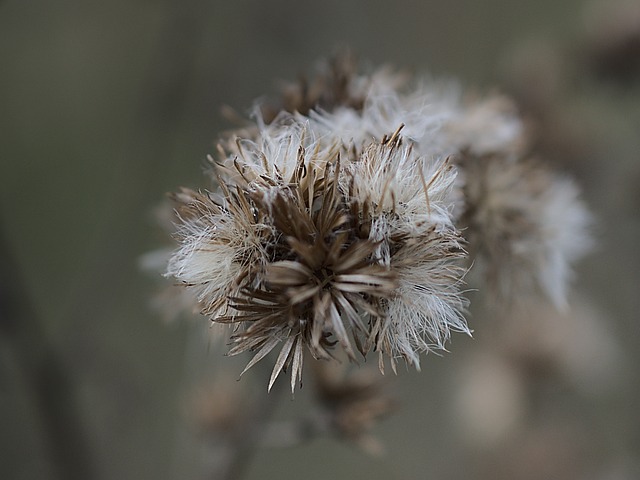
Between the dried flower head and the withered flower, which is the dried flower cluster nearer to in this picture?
the withered flower

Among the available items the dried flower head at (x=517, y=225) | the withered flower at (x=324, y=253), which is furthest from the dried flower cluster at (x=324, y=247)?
the dried flower head at (x=517, y=225)

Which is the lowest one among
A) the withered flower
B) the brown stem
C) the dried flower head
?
the brown stem

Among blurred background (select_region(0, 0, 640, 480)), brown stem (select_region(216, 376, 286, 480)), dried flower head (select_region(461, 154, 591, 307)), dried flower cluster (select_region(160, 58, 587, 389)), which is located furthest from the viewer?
Result: blurred background (select_region(0, 0, 640, 480))

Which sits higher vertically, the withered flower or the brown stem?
the withered flower

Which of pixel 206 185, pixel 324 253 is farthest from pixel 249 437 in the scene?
pixel 324 253

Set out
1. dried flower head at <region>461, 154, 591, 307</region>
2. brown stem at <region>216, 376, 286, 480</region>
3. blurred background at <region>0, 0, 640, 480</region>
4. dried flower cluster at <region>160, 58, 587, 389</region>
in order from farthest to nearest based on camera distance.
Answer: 1. blurred background at <region>0, 0, 640, 480</region>
2. brown stem at <region>216, 376, 286, 480</region>
3. dried flower head at <region>461, 154, 591, 307</region>
4. dried flower cluster at <region>160, 58, 587, 389</region>

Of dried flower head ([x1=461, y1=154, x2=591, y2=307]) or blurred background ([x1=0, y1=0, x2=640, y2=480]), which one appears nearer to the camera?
dried flower head ([x1=461, y1=154, x2=591, y2=307])

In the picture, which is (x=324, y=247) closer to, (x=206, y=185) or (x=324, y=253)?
(x=324, y=253)

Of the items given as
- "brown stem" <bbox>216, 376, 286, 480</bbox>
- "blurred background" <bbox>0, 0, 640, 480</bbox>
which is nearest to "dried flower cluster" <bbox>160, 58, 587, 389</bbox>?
"blurred background" <bbox>0, 0, 640, 480</bbox>

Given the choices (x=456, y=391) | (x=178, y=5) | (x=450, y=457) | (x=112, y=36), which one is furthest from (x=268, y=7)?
(x=450, y=457)
